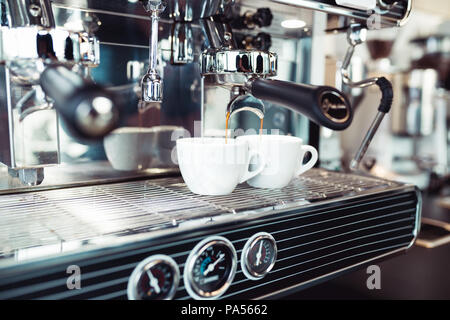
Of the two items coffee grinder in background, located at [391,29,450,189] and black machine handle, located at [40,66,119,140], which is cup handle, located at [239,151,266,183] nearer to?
black machine handle, located at [40,66,119,140]

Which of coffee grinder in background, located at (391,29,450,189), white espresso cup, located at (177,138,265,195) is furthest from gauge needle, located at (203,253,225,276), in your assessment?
coffee grinder in background, located at (391,29,450,189)

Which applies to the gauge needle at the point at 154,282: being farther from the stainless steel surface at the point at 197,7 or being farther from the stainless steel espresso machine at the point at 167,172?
the stainless steel surface at the point at 197,7

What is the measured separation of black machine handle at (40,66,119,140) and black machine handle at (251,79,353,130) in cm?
22

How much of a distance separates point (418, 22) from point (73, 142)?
94.3 inches

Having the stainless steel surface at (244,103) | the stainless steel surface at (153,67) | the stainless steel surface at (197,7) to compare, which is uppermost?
the stainless steel surface at (197,7)

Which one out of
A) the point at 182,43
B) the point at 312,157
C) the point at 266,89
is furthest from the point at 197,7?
the point at 312,157

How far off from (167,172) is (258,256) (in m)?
0.33

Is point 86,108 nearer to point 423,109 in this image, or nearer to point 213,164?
point 213,164

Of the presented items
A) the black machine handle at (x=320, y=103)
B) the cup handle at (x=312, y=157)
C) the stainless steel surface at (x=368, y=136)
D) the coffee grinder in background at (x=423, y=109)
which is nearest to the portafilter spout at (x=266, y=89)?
the black machine handle at (x=320, y=103)

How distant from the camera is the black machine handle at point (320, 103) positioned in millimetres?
469

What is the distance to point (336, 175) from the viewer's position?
2.67ft
